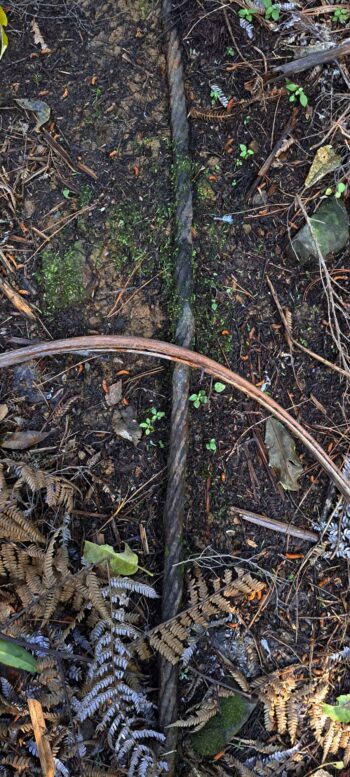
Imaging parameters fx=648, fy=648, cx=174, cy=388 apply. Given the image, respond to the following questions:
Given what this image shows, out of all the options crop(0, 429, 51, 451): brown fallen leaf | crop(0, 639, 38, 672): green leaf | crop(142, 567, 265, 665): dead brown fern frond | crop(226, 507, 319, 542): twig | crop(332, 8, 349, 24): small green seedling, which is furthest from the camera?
crop(332, 8, 349, 24): small green seedling

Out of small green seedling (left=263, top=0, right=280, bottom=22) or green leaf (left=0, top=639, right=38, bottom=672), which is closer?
green leaf (left=0, top=639, right=38, bottom=672)

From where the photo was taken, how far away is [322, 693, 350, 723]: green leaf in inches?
123

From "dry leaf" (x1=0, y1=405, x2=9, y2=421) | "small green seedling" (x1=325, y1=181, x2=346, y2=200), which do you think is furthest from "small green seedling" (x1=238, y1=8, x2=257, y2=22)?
"dry leaf" (x1=0, y1=405, x2=9, y2=421)

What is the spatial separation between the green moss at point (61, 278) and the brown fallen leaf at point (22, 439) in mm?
615

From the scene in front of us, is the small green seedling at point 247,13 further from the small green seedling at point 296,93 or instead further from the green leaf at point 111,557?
the green leaf at point 111,557

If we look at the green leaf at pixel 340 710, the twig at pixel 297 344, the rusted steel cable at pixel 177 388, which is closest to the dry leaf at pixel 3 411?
the rusted steel cable at pixel 177 388

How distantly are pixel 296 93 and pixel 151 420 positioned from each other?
1.85 m

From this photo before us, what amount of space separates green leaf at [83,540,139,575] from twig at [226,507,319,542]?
0.52m

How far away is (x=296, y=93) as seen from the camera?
3.35 m

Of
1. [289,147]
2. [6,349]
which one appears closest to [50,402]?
[6,349]

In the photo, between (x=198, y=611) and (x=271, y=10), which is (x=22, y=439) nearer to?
(x=198, y=611)

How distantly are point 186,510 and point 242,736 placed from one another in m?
1.12

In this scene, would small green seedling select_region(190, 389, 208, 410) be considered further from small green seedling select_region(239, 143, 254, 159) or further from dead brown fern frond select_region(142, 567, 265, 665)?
small green seedling select_region(239, 143, 254, 159)

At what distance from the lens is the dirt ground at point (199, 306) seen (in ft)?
10.5
